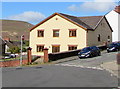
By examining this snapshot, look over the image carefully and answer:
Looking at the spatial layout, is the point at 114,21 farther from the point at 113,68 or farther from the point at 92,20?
the point at 113,68

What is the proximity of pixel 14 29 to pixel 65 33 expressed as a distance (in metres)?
101

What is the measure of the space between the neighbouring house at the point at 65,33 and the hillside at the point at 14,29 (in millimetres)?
75310

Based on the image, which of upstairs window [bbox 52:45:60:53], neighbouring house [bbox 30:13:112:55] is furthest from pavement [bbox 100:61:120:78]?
upstairs window [bbox 52:45:60:53]

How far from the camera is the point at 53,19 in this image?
43656 millimetres

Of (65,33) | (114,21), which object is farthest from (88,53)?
(114,21)

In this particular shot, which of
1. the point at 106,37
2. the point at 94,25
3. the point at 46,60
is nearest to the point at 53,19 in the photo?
the point at 94,25

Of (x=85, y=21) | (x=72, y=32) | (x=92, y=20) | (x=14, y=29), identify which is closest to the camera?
(x=72, y=32)

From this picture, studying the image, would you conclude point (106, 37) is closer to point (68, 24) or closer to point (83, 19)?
point (83, 19)

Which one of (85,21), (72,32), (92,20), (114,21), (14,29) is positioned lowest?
(72,32)

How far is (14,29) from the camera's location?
139250 mm

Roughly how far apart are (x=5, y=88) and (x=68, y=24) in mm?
32117

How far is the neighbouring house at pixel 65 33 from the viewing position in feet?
136

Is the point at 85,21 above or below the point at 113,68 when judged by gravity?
above

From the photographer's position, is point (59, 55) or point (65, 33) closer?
point (59, 55)
